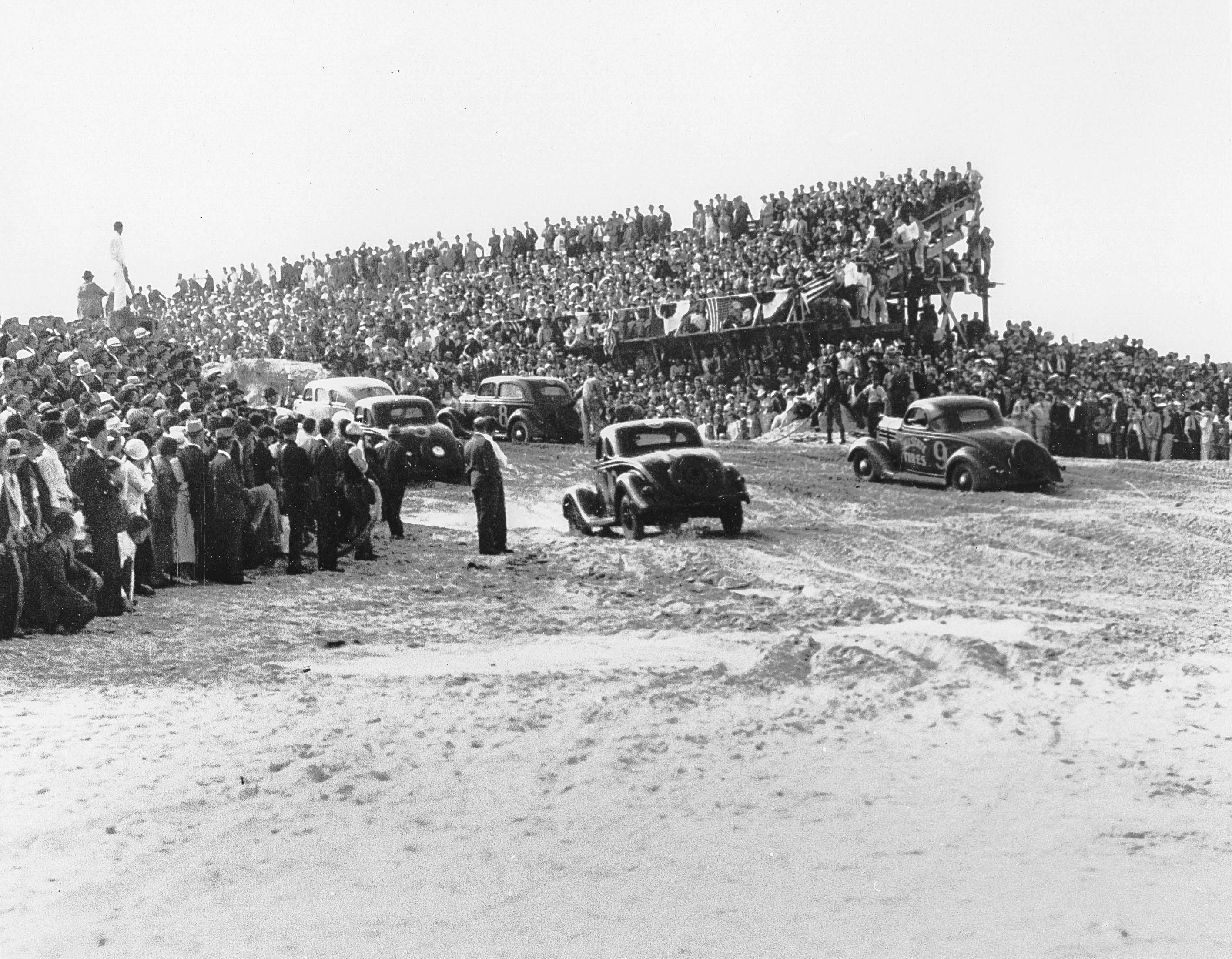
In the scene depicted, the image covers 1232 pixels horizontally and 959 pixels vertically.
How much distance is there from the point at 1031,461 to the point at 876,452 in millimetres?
2069

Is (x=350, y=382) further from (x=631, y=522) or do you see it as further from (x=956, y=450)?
(x=956, y=450)

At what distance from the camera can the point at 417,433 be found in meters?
17.5

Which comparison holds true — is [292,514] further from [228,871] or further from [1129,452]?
[1129,452]

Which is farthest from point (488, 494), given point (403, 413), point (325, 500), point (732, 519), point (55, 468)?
point (403, 413)

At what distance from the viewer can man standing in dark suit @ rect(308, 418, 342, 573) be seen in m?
12.3

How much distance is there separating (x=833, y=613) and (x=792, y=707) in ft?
7.66

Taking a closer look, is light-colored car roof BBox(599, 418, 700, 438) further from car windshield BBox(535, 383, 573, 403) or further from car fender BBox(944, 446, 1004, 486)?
car windshield BBox(535, 383, 573, 403)

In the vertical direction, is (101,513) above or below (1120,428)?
below

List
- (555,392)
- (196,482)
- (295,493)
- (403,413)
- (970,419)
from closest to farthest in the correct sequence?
(196,482), (295,493), (970,419), (403,413), (555,392)

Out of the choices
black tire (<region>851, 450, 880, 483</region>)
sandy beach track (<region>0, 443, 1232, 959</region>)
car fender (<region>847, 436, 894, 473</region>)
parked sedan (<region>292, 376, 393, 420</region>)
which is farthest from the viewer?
parked sedan (<region>292, 376, 393, 420</region>)

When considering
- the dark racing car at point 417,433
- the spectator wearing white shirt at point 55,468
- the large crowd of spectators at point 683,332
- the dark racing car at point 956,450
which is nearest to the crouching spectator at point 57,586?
the spectator wearing white shirt at point 55,468

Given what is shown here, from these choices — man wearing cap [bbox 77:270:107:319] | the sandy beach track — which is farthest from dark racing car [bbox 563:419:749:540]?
man wearing cap [bbox 77:270:107:319]

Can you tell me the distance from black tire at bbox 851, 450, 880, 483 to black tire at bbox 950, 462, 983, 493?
1.15 m

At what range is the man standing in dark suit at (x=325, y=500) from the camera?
40.2ft
